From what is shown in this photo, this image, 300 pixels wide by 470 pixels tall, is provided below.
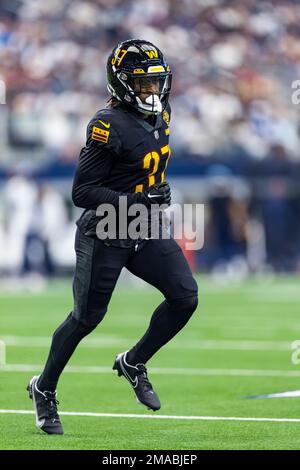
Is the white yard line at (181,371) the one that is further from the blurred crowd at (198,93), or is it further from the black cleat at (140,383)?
the blurred crowd at (198,93)

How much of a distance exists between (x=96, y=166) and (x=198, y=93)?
1801 cm

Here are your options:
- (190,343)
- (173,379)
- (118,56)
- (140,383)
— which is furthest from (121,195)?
(190,343)

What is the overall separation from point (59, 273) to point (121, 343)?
1183 cm

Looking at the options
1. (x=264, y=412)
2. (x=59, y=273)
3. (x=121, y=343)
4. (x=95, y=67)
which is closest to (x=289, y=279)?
(x=59, y=273)

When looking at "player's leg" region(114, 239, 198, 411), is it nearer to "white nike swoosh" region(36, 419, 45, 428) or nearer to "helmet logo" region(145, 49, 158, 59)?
"white nike swoosh" region(36, 419, 45, 428)

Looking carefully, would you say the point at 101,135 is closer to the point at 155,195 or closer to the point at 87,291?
the point at 155,195

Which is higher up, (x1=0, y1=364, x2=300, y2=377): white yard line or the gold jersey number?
the gold jersey number

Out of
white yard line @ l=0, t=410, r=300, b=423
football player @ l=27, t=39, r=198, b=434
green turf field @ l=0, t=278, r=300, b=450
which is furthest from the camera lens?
white yard line @ l=0, t=410, r=300, b=423

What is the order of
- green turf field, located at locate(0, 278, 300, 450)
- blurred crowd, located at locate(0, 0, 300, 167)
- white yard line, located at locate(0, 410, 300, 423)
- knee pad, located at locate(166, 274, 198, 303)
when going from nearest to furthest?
1. green turf field, located at locate(0, 278, 300, 450)
2. knee pad, located at locate(166, 274, 198, 303)
3. white yard line, located at locate(0, 410, 300, 423)
4. blurred crowd, located at locate(0, 0, 300, 167)

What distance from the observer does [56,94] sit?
78.5 ft

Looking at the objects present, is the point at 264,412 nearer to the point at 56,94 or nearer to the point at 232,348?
the point at 232,348

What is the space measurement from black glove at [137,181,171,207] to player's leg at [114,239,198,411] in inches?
9.8

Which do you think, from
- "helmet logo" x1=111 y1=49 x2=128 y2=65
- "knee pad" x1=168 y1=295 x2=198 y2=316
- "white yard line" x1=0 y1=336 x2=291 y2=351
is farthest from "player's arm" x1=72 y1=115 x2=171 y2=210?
"white yard line" x1=0 y1=336 x2=291 y2=351

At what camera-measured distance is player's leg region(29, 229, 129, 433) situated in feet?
20.1
